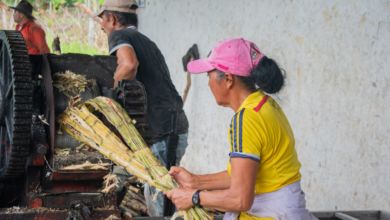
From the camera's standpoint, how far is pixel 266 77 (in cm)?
174

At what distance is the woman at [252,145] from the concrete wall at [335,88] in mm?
265

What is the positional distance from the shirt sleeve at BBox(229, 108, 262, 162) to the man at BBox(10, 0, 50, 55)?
519 cm

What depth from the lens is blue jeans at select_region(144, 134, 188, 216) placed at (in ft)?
11.6

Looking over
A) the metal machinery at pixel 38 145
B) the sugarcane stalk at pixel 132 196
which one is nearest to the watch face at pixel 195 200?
the metal machinery at pixel 38 145

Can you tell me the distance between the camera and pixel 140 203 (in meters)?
4.07

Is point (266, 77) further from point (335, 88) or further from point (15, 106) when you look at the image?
point (335, 88)

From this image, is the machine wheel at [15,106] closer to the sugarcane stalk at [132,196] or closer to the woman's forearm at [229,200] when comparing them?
the woman's forearm at [229,200]

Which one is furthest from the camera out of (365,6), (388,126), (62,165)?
(365,6)

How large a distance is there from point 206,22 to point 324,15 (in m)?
2.60

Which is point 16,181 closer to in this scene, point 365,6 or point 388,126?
point 388,126

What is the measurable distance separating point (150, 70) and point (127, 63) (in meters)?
0.43

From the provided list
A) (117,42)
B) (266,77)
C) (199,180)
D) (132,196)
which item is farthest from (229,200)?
(132,196)

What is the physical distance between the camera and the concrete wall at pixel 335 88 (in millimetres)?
2695

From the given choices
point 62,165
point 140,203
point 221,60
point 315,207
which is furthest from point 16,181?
point 315,207
